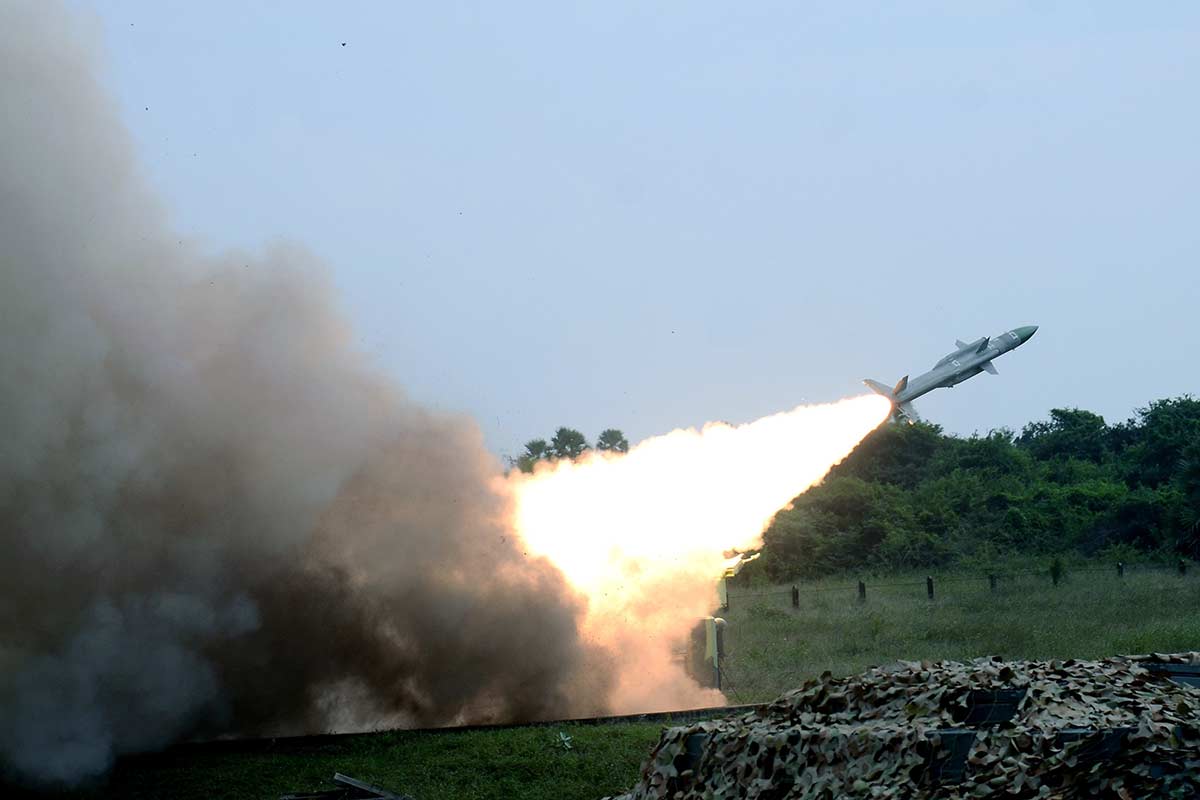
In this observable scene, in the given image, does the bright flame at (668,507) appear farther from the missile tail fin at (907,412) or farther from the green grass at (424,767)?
the green grass at (424,767)

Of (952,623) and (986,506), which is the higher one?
(986,506)

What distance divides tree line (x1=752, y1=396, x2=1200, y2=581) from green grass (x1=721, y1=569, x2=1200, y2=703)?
4.57m

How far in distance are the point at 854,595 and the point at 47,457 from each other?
801 inches

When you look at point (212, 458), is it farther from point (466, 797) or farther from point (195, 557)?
point (466, 797)

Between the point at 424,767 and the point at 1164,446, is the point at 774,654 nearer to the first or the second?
the point at 424,767

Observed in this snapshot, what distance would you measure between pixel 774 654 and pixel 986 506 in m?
18.4

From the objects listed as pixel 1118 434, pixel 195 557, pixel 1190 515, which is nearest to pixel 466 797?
pixel 195 557

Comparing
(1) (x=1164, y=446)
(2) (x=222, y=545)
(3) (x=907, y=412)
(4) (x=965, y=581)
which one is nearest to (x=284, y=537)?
(2) (x=222, y=545)

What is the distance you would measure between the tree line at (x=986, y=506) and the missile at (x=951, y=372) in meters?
14.8

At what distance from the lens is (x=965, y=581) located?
112ft

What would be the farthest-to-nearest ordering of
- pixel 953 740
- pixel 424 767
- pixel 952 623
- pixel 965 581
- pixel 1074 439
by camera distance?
pixel 1074 439, pixel 965 581, pixel 952 623, pixel 424 767, pixel 953 740

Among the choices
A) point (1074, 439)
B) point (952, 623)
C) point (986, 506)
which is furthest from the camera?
point (1074, 439)

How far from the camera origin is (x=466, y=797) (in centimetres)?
1673

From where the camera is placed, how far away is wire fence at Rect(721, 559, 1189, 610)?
32.7 m
